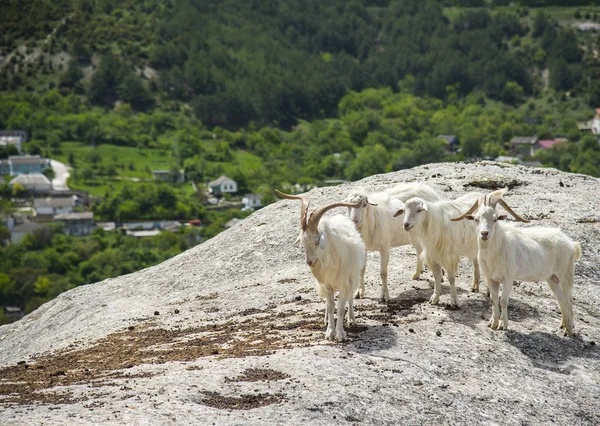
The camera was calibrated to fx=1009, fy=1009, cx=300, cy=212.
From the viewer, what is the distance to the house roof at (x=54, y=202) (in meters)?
132

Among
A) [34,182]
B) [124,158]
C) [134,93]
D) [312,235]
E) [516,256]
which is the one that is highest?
[312,235]

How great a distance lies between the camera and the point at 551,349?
61.8ft

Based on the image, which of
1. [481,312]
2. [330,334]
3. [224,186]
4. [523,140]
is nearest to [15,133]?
[224,186]

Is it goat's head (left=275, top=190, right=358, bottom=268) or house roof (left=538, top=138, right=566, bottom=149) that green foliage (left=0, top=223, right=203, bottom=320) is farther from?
goat's head (left=275, top=190, right=358, bottom=268)

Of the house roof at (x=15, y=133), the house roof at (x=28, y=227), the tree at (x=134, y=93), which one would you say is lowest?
the house roof at (x=28, y=227)

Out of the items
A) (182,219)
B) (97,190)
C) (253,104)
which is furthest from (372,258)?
(253,104)

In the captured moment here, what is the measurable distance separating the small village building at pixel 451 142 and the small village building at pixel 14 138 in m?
69.3

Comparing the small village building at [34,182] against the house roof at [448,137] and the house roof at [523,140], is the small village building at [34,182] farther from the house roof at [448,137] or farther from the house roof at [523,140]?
the house roof at [523,140]

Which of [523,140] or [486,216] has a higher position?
[486,216]

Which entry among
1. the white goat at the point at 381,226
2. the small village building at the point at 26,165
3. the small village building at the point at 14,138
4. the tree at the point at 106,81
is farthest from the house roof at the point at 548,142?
the white goat at the point at 381,226

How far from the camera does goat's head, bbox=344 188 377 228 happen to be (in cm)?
2083

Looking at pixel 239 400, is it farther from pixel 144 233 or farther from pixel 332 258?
pixel 144 233

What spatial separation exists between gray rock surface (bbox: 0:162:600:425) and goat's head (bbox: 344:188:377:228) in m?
1.73

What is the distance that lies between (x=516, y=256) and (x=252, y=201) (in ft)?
393
